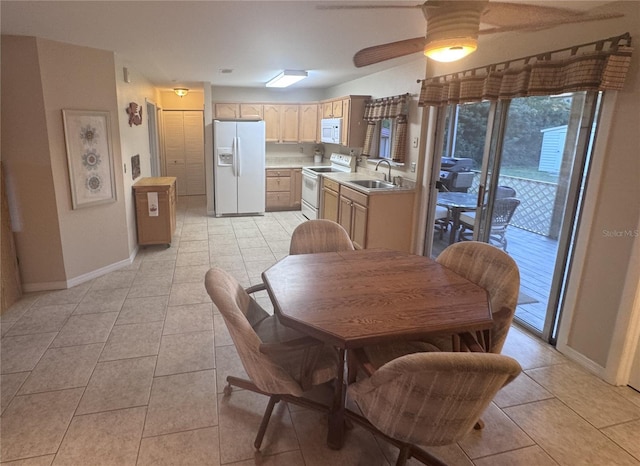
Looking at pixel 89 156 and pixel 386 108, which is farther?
pixel 386 108

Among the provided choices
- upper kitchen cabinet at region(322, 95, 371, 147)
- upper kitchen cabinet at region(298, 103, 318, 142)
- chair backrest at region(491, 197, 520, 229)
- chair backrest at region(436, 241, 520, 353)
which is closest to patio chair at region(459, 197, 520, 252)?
chair backrest at region(491, 197, 520, 229)

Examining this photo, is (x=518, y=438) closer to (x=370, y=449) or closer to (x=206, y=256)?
(x=370, y=449)

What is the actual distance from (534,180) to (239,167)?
469 cm

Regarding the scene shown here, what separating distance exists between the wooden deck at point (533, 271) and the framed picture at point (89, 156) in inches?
155

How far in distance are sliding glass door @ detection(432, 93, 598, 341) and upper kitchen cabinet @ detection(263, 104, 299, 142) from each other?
384 centimetres

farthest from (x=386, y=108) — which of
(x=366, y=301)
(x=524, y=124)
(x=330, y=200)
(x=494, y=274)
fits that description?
(x=366, y=301)

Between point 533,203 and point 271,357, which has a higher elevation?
point 533,203

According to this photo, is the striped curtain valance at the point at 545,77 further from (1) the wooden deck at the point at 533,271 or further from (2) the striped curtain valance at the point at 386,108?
(1) the wooden deck at the point at 533,271

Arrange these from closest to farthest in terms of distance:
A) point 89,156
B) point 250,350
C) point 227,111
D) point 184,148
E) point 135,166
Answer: point 250,350 < point 89,156 < point 135,166 < point 227,111 < point 184,148

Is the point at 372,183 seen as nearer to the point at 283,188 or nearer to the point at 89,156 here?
the point at 283,188

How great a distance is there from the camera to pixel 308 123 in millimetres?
7121

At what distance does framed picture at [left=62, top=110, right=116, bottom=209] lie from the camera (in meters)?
3.54

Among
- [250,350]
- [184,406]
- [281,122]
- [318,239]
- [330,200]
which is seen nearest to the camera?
[250,350]

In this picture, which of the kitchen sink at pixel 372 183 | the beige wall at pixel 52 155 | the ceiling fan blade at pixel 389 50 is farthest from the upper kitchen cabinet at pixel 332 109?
the ceiling fan blade at pixel 389 50
